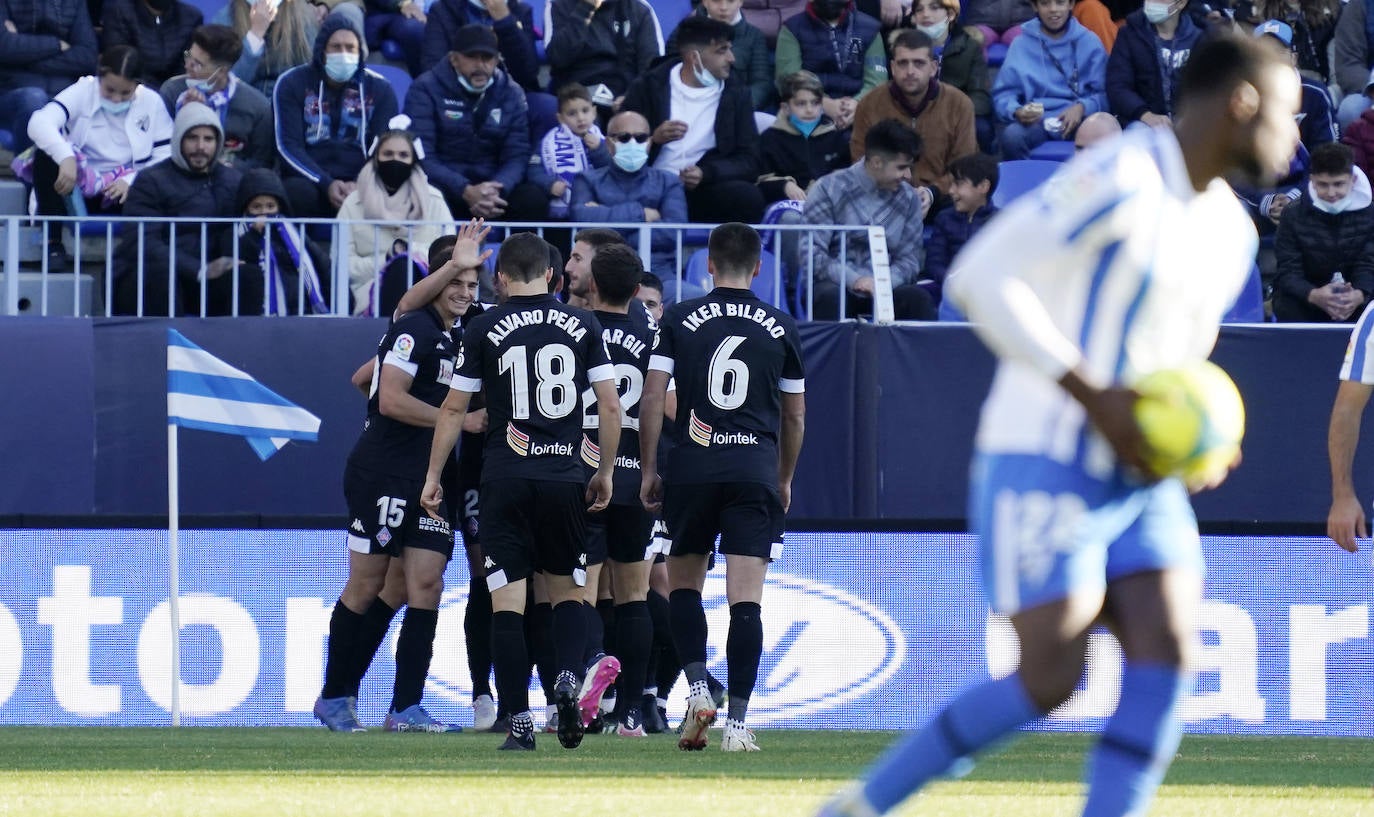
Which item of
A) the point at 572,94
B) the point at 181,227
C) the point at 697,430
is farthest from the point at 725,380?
the point at 572,94

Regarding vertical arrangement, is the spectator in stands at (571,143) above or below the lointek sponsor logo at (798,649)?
above

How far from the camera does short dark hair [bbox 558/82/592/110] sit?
14906 mm

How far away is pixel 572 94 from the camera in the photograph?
14.9m

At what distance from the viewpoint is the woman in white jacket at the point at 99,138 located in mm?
13898

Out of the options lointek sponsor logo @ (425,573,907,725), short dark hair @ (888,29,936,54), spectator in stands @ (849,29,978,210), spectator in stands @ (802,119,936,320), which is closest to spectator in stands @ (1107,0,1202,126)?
spectator in stands @ (849,29,978,210)

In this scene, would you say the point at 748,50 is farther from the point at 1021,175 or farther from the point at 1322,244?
the point at 1322,244

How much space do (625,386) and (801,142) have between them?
593 centimetres

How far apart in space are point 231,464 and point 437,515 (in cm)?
363

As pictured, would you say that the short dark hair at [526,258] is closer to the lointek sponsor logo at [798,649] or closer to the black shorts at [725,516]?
the black shorts at [725,516]

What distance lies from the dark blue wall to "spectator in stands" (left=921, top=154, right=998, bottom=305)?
139cm

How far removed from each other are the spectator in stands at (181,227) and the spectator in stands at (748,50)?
391cm

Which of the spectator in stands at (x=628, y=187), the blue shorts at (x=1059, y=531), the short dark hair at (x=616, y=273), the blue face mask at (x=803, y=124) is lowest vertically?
the blue shorts at (x=1059, y=531)

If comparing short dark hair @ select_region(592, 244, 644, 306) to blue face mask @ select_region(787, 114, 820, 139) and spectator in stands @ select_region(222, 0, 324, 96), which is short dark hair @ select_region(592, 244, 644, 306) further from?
spectator in stands @ select_region(222, 0, 324, 96)

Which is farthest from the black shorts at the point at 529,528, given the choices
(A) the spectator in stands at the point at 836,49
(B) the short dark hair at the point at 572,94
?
(A) the spectator in stands at the point at 836,49
